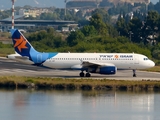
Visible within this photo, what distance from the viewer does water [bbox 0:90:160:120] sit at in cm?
5559

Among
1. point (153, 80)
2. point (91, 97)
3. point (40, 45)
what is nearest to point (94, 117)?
point (91, 97)

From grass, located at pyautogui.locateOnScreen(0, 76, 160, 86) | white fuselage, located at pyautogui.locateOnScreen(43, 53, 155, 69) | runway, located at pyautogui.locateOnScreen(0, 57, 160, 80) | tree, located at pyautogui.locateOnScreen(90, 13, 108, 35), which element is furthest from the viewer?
tree, located at pyautogui.locateOnScreen(90, 13, 108, 35)

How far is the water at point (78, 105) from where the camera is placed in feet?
182

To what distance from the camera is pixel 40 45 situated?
142m

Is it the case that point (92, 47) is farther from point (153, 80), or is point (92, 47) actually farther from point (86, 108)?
point (86, 108)

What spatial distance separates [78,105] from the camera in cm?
6162

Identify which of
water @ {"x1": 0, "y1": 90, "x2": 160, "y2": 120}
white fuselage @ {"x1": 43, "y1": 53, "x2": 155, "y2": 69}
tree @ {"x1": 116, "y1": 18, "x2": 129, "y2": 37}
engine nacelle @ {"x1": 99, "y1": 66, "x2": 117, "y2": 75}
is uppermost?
tree @ {"x1": 116, "y1": 18, "x2": 129, "y2": 37}

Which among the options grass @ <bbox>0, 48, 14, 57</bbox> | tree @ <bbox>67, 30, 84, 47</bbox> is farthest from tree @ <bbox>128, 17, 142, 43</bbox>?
grass @ <bbox>0, 48, 14, 57</bbox>

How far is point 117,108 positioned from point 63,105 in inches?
189

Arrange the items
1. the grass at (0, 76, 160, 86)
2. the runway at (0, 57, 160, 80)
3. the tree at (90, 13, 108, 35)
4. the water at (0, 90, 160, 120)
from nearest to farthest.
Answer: the water at (0, 90, 160, 120), the grass at (0, 76, 160, 86), the runway at (0, 57, 160, 80), the tree at (90, 13, 108, 35)

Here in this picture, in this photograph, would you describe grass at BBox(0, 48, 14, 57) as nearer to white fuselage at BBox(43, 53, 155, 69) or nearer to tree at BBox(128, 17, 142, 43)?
tree at BBox(128, 17, 142, 43)

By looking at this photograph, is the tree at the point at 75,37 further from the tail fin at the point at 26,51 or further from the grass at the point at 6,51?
the tail fin at the point at 26,51

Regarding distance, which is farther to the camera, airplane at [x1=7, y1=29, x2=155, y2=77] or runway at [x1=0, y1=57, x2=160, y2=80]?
runway at [x1=0, y1=57, x2=160, y2=80]

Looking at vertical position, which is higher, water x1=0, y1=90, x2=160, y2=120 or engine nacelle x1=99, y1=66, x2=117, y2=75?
engine nacelle x1=99, y1=66, x2=117, y2=75
